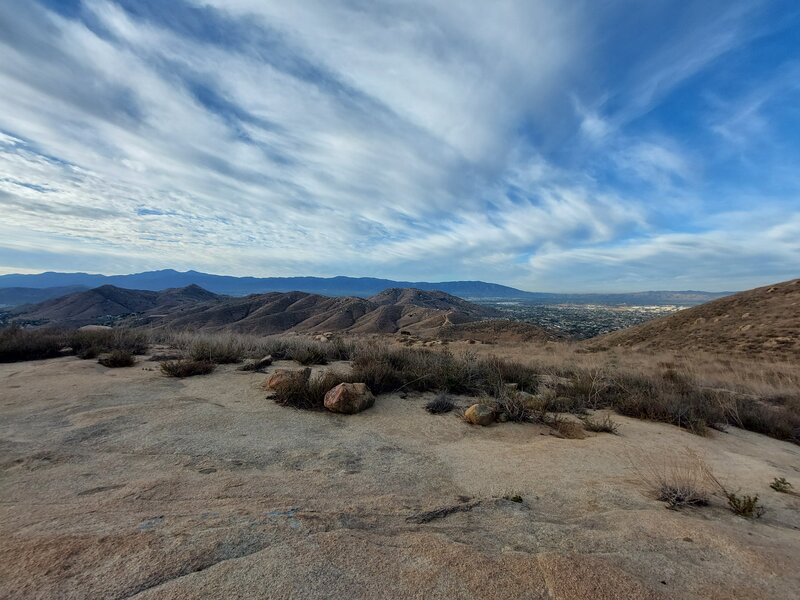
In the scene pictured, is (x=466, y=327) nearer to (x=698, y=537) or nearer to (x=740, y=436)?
(x=740, y=436)

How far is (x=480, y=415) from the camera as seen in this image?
236 inches

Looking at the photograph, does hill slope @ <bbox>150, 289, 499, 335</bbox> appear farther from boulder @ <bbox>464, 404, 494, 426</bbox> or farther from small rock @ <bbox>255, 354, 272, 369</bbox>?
boulder @ <bbox>464, 404, 494, 426</bbox>

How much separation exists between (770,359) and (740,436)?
14.8 metres

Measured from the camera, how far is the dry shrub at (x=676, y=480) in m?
3.45

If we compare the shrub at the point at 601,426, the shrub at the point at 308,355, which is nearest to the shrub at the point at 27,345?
the shrub at the point at 308,355

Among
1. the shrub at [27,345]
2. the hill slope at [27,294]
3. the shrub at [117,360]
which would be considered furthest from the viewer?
the hill slope at [27,294]

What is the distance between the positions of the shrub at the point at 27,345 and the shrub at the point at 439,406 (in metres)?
9.72

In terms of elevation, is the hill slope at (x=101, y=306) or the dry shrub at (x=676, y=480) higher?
the dry shrub at (x=676, y=480)

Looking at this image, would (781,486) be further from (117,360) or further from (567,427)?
(117,360)

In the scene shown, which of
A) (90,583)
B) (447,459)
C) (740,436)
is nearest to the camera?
(90,583)

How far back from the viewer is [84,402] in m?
5.91

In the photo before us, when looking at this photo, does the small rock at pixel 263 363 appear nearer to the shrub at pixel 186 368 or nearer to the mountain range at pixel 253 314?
the shrub at pixel 186 368

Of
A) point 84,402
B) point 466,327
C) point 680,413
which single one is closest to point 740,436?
point 680,413

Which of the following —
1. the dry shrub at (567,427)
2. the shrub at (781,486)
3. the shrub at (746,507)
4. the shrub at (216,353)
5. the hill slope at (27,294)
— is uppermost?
the shrub at (216,353)
